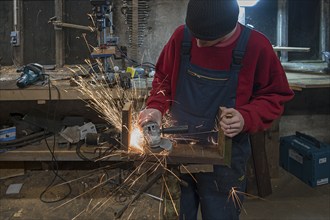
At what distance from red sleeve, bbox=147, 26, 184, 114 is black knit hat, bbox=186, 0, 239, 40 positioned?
0.20 metres

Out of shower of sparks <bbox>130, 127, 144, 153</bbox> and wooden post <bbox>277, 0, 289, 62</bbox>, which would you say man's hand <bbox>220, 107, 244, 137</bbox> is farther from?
wooden post <bbox>277, 0, 289, 62</bbox>

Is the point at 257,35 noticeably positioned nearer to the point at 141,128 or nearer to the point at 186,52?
the point at 186,52

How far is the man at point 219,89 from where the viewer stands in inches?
48.6

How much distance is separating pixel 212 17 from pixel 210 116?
1.34ft

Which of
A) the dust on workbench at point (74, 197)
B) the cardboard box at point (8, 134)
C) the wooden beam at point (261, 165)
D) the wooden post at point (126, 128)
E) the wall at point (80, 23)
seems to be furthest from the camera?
the wall at point (80, 23)

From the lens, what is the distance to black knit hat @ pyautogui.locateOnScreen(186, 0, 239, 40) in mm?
1171

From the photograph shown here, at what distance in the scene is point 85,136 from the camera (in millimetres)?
2564

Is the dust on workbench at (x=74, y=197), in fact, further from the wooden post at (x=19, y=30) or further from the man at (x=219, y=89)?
the wooden post at (x=19, y=30)

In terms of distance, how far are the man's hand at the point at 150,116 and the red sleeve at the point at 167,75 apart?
5 centimetres

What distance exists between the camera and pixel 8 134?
258 centimetres

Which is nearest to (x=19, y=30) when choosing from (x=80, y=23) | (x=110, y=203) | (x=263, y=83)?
(x=80, y=23)

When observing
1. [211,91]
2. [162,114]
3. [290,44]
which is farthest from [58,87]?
[290,44]

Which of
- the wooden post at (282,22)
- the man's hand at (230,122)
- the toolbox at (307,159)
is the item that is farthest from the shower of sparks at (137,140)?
the wooden post at (282,22)

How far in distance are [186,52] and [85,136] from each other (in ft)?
4.60
